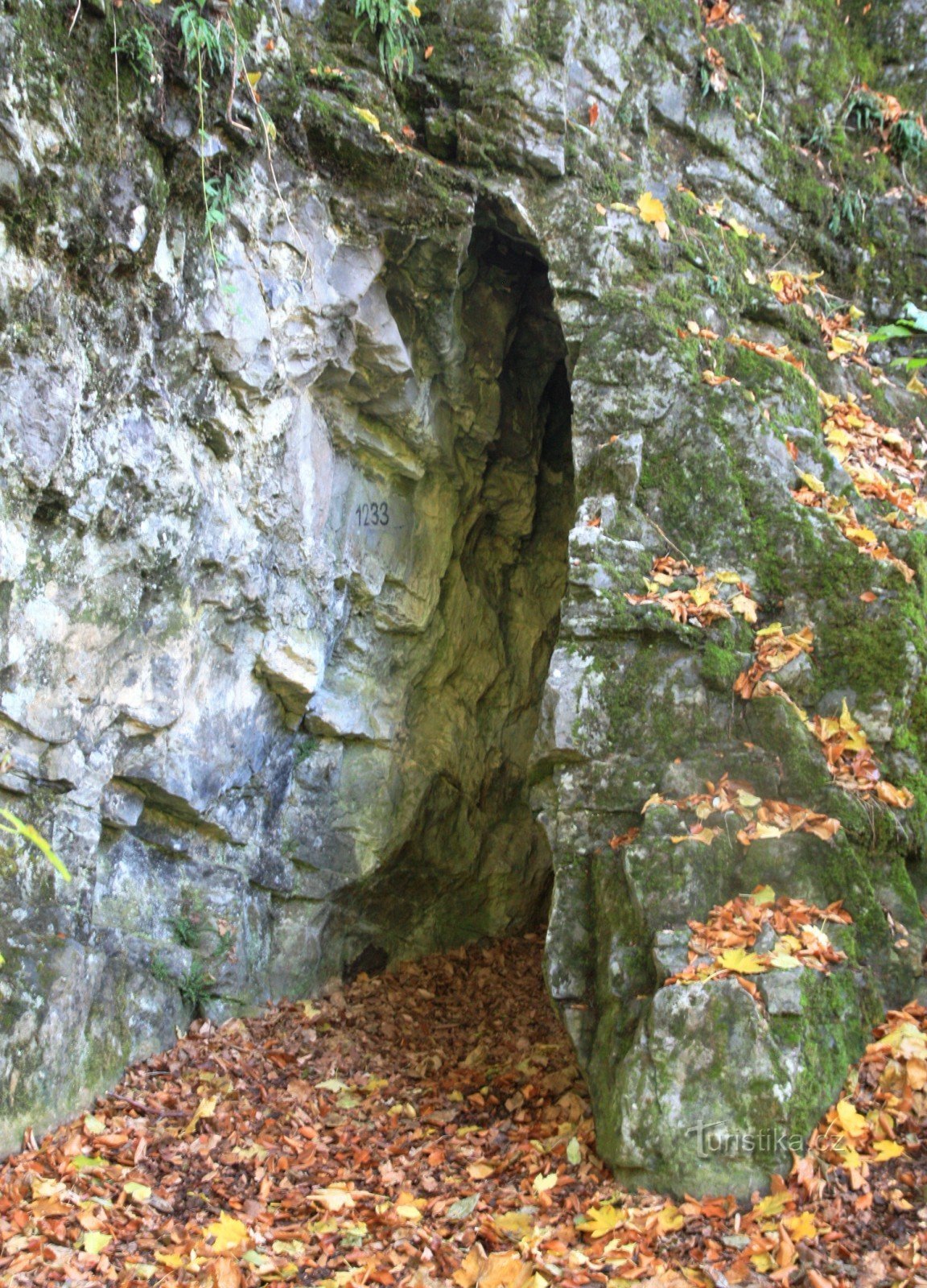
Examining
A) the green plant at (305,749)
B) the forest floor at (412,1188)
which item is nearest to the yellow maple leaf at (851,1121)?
the forest floor at (412,1188)

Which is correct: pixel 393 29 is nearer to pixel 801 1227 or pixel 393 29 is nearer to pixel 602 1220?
pixel 602 1220

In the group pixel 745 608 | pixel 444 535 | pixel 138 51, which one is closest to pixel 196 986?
pixel 444 535

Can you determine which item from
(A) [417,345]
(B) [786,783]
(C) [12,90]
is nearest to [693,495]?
(B) [786,783]

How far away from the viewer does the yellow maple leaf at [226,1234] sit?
3.69m

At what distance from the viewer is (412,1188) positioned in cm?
409

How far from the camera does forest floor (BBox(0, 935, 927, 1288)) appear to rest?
132 inches

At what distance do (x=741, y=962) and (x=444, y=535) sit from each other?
396 centimetres

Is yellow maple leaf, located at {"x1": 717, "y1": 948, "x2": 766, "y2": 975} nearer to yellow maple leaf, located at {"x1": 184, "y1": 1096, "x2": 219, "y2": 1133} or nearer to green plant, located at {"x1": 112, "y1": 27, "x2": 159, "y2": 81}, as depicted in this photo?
yellow maple leaf, located at {"x1": 184, "y1": 1096, "x2": 219, "y2": 1133}

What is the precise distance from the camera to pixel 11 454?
14.6 feet

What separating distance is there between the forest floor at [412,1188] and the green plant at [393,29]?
5771 mm

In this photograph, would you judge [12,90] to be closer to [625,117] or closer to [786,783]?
[625,117]

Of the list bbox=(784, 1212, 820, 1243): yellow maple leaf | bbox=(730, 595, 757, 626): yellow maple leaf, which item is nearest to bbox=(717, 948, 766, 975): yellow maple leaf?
bbox=(784, 1212, 820, 1243): yellow maple leaf

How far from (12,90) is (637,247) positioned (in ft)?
11.7

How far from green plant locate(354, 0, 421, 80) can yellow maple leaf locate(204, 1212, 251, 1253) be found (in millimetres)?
6045
